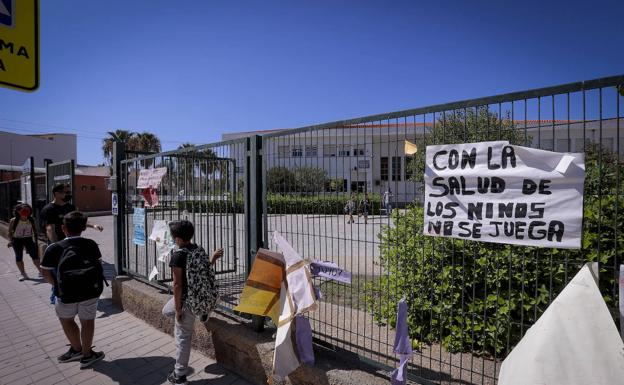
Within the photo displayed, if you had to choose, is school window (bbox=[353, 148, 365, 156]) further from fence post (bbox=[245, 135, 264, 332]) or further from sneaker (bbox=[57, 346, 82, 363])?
sneaker (bbox=[57, 346, 82, 363])

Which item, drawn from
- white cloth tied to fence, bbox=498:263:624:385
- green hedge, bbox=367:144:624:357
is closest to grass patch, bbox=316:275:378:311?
green hedge, bbox=367:144:624:357

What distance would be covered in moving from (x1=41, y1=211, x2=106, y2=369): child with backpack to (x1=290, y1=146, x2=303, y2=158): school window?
2535mm

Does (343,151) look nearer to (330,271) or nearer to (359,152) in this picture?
(359,152)

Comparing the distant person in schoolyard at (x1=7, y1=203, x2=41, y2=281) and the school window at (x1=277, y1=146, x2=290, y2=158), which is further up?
the school window at (x1=277, y1=146, x2=290, y2=158)

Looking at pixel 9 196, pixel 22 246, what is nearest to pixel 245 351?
pixel 22 246

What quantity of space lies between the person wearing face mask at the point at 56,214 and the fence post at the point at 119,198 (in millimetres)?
302

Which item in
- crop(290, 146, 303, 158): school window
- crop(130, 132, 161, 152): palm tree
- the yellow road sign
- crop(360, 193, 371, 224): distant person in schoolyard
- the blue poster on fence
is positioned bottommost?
the blue poster on fence

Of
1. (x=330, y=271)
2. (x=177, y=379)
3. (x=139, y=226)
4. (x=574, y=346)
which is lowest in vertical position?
(x=177, y=379)

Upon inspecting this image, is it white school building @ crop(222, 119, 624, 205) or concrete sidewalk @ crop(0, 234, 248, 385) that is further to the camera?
concrete sidewalk @ crop(0, 234, 248, 385)

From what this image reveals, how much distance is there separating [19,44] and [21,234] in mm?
7524

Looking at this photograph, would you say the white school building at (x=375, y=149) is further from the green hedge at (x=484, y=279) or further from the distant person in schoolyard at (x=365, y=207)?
the green hedge at (x=484, y=279)

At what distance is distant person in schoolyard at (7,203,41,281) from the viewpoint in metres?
7.76

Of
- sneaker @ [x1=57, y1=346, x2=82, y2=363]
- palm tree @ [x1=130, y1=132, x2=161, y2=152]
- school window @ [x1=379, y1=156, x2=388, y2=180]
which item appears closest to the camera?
school window @ [x1=379, y1=156, x2=388, y2=180]

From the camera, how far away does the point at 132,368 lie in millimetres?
3932
